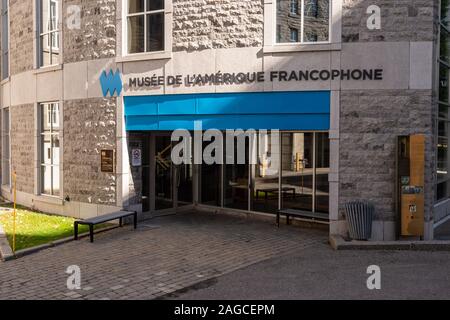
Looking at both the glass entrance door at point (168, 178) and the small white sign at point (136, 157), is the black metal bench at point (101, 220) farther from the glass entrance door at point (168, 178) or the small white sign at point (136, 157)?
the glass entrance door at point (168, 178)

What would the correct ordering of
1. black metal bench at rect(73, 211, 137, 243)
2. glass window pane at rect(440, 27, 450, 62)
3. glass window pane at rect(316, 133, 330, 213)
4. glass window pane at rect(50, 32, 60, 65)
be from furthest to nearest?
glass window pane at rect(50, 32, 60, 65)
glass window pane at rect(440, 27, 450, 62)
glass window pane at rect(316, 133, 330, 213)
black metal bench at rect(73, 211, 137, 243)

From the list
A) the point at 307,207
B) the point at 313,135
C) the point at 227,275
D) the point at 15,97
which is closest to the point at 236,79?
the point at 313,135

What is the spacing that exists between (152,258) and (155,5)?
6.37m

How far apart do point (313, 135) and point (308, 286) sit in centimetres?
520

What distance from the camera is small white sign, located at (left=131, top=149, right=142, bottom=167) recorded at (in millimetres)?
12508

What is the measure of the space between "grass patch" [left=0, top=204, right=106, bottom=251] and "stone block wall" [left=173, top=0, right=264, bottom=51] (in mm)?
5013

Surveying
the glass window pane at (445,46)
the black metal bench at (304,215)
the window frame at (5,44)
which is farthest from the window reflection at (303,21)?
the window frame at (5,44)

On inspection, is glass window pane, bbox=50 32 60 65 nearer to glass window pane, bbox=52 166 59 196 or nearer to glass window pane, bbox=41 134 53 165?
glass window pane, bbox=41 134 53 165

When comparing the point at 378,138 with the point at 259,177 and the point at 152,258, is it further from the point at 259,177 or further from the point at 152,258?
the point at 152,258

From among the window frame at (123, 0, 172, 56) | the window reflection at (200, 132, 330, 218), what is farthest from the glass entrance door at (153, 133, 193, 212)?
the window frame at (123, 0, 172, 56)

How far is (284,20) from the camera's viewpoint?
10.8 meters
